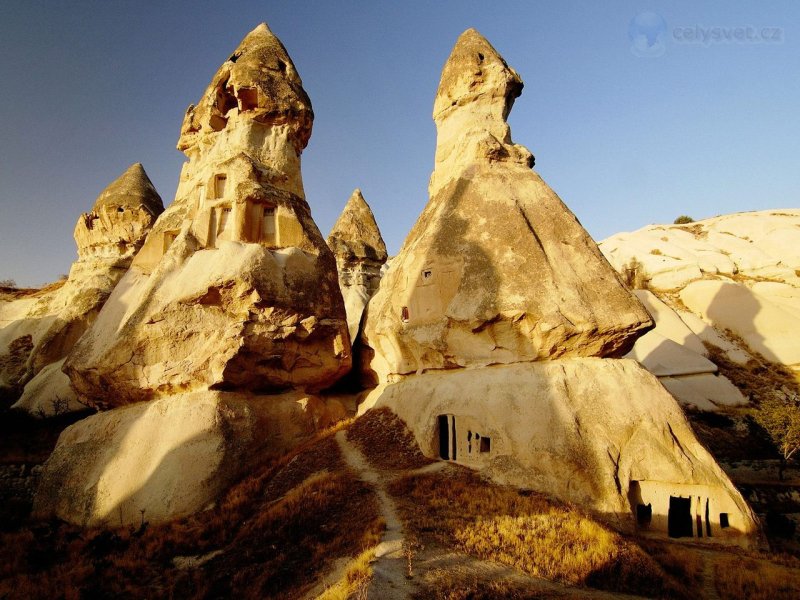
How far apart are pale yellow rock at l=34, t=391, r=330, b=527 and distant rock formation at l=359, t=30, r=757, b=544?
358 centimetres

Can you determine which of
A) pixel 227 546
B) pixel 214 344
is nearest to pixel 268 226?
pixel 214 344

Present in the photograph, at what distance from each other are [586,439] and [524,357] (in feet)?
6.94

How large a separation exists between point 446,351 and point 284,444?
4257mm

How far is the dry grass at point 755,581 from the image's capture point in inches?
213

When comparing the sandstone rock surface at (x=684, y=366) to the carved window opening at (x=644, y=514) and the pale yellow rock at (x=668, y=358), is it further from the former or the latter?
the carved window opening at (x=644, y=514)

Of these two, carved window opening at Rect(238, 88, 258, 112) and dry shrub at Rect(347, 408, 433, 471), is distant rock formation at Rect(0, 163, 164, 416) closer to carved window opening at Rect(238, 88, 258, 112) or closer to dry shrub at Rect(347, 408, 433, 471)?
carved window opening at Rect(238, 88, 258, 112)

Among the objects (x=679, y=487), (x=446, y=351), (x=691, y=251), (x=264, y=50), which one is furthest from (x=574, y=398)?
(x=691, y=251)

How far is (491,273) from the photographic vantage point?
10383mm

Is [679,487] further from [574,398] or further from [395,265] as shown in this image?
[395,265]

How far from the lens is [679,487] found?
7.87 m

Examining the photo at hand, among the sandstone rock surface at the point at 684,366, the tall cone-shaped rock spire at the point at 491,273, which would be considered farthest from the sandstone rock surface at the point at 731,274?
the tall cone-shaped rock spire at the point at 491,273

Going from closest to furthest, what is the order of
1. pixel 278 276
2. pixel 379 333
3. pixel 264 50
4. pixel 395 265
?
1. pixel 278 276
2. pixel 379 333
3. pixel 395 265
4. pixel 264 50

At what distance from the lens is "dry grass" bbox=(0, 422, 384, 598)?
5680mm

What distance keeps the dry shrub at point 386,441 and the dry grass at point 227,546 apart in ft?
3.33
